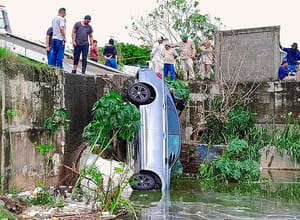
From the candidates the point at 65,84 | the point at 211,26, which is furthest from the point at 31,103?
the point at 211,26

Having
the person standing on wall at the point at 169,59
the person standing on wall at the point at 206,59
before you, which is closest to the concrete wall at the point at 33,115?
the person standing on wall at the point at 169,59

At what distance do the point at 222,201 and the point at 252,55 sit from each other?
806 centimetres

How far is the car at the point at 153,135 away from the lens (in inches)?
420

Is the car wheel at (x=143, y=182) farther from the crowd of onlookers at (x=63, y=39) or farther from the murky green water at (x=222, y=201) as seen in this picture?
the crowd of onlookers at (x=63, y=39)

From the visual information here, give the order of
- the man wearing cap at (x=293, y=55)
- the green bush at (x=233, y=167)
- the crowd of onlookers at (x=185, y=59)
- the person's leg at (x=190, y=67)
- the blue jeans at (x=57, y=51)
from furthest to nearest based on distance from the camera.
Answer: the man wearing cap at (x=293, y=55) < the person's leg at (x=190, y=67) < the crowd of onlookers at (x=185, y=59) < the green bush at (x=233, y=167) < the blue jeans at (x=57, y=51)

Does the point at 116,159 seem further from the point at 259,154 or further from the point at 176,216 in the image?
the point at 259,154

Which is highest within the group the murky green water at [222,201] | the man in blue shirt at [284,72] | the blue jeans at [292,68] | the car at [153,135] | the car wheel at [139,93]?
the blue jeans at [292,68]

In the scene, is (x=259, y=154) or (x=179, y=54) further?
(x=179, y=54)

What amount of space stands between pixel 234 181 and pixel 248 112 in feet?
12.4

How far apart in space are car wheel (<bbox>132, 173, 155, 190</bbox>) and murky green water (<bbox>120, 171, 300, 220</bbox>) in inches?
7.6

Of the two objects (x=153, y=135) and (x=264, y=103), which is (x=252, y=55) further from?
(x=153, y=135)

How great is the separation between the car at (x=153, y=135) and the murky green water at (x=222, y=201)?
0.36 m

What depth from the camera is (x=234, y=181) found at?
41.0ft

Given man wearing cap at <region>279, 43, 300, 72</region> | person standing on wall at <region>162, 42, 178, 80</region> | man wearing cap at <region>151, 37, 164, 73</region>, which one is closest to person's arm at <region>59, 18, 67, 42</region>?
man wearing cap at <region>151, 37, 164, 73</region>
